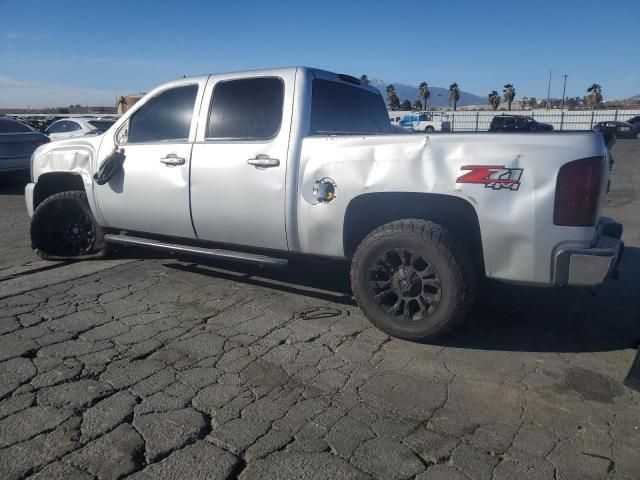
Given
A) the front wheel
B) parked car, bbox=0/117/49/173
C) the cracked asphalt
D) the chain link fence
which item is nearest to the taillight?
the front wheel

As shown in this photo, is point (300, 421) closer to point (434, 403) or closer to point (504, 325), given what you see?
point (434, 403)

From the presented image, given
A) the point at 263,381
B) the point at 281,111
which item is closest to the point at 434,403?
the point at 263,381

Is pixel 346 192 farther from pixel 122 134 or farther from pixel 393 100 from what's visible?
pixel 393 100

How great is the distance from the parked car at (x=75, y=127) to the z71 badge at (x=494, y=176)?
556 inches

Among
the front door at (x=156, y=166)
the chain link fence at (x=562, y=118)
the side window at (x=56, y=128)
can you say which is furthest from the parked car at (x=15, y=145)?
the chain link fence at (x=562, y=118)

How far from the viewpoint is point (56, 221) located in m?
6.07

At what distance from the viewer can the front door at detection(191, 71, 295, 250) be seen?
4.37 meters

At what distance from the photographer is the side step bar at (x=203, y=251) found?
4.46 metres

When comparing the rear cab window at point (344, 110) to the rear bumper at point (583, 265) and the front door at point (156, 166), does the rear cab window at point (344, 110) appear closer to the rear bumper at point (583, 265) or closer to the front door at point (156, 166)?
the front door at point (156, 166)

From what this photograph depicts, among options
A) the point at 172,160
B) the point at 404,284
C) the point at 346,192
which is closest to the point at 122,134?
the point at 172,160

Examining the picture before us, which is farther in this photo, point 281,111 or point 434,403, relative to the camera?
point 281,111

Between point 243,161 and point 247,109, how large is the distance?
1.72 ft

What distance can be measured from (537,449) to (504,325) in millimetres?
1703

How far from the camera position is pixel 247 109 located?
15.5 feet
